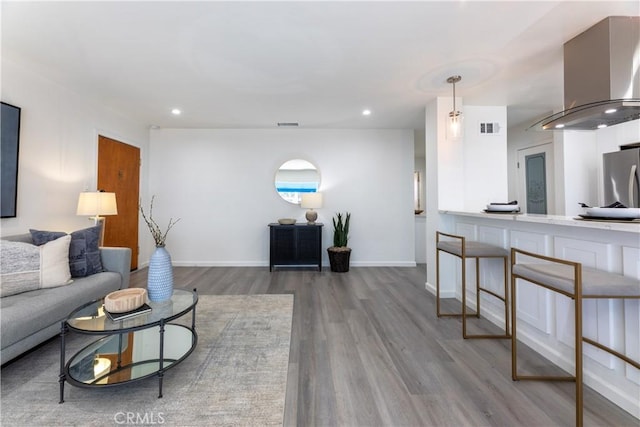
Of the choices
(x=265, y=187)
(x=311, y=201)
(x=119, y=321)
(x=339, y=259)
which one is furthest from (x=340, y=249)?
(x=119, y=321)

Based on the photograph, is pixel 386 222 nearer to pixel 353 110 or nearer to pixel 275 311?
pixel 353 110

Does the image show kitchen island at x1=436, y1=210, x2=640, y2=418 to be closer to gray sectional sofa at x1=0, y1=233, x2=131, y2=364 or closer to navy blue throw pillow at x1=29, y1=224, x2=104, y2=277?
gray sectional sofa at x1=0, y1=233, x2=131, y2=364

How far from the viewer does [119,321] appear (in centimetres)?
149

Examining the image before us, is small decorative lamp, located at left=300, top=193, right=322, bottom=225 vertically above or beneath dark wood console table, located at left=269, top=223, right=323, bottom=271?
above

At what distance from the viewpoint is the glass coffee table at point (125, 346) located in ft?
4.68

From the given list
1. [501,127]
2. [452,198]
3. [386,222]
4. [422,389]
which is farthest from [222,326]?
[501,127]

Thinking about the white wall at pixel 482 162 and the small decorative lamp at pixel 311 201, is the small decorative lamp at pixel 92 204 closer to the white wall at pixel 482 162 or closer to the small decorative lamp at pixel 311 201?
the small decorative lamp at pixel 311 201

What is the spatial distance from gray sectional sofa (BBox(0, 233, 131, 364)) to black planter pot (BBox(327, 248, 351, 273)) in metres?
2.80

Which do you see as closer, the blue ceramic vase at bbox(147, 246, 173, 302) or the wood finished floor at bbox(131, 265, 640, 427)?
the wood finished floor at bbox(131, 265, 640, 427)

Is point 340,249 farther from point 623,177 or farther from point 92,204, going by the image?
point 623,177

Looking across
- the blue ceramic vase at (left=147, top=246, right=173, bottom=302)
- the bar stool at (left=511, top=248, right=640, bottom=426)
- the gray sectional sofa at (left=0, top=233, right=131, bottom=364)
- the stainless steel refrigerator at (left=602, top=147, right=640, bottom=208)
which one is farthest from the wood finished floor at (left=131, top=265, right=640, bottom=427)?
the stainless steel refrigerator at (left=602, top=147, right=640, bottom=208)

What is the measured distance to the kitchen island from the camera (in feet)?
4.61

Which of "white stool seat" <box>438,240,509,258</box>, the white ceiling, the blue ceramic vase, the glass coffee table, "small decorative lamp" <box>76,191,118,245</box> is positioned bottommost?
the glass coffee table

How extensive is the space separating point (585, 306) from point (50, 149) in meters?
4.89
